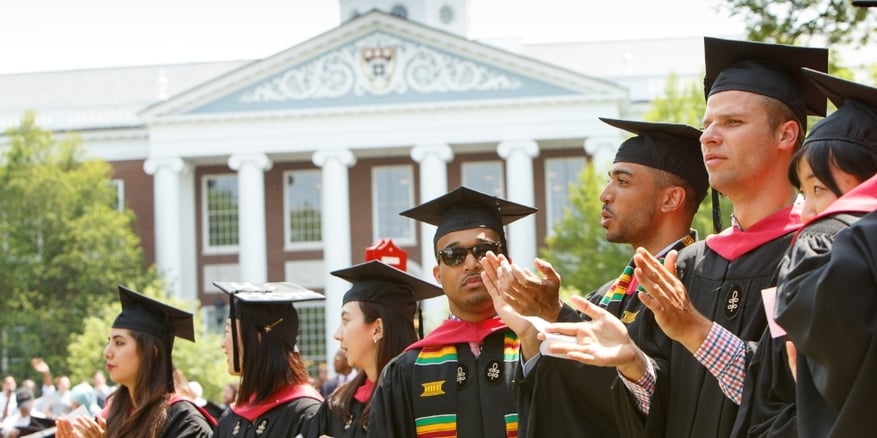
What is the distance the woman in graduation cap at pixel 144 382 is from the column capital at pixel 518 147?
35.8 meters

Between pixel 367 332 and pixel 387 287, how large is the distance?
27 cm

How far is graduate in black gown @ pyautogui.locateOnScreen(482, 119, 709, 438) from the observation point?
15.6ft

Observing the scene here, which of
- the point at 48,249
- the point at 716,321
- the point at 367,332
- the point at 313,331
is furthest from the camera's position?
the point at 313,331

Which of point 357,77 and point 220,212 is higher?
point 357,77

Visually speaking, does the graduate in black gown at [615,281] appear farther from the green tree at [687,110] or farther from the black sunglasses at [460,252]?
the green tree at [687,110]

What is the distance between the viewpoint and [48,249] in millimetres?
40250

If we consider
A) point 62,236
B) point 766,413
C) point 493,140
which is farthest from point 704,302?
point 493,140

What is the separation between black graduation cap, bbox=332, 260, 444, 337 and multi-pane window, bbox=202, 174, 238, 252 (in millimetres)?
40342

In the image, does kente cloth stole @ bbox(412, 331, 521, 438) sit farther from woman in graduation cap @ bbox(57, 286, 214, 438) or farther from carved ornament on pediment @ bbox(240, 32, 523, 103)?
carved ornament on pediment @ bbox(240, 32, 523, 103)

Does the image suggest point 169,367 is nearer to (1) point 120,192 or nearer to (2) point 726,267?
(2) point 726,267

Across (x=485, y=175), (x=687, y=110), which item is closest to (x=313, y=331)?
(x=485, y=175)

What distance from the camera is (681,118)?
3266 cm

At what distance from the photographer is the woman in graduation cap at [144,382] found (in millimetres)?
7211

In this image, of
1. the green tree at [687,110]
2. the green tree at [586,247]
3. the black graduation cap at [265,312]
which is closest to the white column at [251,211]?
the green tree at [586,247]
